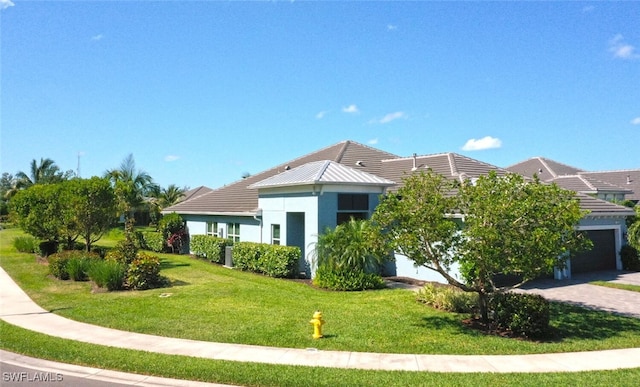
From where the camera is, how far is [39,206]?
2336cm

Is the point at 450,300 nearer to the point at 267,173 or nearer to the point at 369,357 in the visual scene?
the point at 369,357

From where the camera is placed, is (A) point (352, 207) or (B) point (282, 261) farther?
(A) point (352, 207)

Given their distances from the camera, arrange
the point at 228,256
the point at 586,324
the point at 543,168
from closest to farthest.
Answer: the point at 586,324, the point at 228,256, the point at 543,168

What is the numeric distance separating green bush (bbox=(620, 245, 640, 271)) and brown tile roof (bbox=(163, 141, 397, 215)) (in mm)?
12641

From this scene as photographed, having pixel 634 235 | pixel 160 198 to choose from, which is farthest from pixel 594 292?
pixel 160 198

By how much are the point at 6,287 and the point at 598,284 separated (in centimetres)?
2346

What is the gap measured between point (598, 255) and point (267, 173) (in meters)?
18.1

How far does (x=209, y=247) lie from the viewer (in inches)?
958

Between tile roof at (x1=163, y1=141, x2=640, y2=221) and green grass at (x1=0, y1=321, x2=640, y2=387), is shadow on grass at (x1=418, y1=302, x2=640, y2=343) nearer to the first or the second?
green grass at (x1=0, y1=321, x2=640, y2=387)

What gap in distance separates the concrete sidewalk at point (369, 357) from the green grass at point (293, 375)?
1.11ft

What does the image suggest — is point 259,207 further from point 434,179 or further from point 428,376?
point 428,376

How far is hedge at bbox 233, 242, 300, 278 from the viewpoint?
60.6ft

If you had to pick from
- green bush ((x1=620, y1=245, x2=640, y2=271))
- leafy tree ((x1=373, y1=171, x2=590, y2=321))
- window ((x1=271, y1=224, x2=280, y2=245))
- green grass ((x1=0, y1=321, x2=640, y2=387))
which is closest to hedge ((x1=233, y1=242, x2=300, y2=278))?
window ((x1=271, y1=224, x2=280, y2=245))

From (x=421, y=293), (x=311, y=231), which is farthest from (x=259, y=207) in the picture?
(x=421, y=293)
